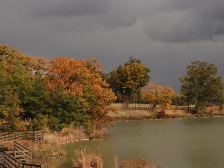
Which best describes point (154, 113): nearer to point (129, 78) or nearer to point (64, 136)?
point (129, 78)

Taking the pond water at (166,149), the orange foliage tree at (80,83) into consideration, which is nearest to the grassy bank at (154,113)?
the orange foliage tree at (80,83)

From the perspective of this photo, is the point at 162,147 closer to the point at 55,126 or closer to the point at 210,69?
the point at 55,126

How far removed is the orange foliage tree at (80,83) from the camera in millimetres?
59594

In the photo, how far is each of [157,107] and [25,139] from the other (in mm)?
77916

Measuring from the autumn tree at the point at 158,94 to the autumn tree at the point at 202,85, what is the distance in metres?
12.9

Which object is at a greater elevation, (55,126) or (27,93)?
(27,93)

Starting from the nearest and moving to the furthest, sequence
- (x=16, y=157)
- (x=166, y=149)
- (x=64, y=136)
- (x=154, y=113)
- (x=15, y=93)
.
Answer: (x=16, y=157)
(x=166, y=149)
(x=64, y=136)
(x=15, y=93)
(x=154, y=113)

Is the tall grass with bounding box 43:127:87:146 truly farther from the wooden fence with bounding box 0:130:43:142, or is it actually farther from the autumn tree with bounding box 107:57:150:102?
the autumn tree with bounding box 107:57:150:102

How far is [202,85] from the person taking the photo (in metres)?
133

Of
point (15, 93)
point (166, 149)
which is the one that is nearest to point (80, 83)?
point (15, 93)

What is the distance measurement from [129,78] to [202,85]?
25183 millimetres

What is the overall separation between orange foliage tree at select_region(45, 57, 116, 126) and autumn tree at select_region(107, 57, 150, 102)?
72958 mm

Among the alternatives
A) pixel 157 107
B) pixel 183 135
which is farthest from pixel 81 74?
pixel 157 107

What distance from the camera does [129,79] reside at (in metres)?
135
